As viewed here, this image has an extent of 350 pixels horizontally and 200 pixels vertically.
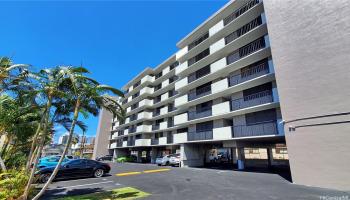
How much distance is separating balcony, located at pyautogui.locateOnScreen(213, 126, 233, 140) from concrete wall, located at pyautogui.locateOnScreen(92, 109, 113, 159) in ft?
131

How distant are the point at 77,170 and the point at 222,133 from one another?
1438 centimetres

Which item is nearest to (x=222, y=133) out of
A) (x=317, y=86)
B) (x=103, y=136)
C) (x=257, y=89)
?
(x=257, y=89)

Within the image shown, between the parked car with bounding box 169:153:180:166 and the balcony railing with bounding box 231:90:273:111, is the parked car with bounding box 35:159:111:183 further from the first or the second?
the balcony railing with bounding box 231:90:273:111

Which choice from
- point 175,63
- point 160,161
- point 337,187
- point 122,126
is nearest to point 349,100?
point 337,187

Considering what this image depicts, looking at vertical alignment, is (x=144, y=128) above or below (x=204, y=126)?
above

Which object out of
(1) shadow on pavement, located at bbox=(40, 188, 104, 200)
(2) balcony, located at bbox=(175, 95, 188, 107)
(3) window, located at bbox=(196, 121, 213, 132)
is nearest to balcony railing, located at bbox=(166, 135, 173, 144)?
(2) balcony, located at bbox=(175, 95, 188, 107)

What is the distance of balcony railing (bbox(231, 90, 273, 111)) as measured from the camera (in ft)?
59.2

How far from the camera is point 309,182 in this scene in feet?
39.4

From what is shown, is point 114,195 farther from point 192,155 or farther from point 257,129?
point 192,155

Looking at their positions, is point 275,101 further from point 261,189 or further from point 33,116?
point 33,116

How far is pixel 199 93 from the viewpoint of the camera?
2683 centimetres

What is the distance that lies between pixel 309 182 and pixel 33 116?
58.3 feet

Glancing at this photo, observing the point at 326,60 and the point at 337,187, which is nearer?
the point at 337,187

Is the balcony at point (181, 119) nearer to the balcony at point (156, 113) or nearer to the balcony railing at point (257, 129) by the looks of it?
the balcony railing at point (257, 129)
